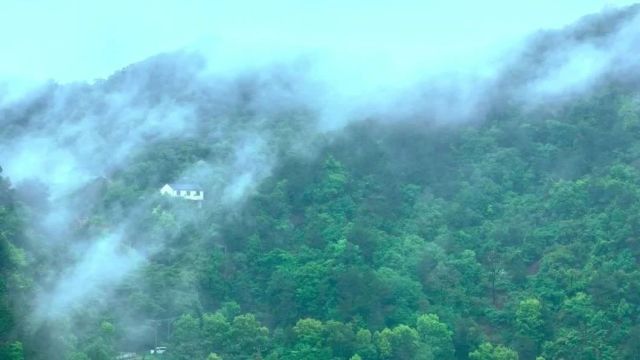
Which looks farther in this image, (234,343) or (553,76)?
(553,76)

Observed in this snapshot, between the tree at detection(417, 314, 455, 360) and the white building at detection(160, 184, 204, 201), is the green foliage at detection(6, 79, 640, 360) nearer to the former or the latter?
the tree at detection(417, 314, 455, 360)

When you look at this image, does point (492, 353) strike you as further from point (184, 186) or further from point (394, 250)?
Answer: point (184, 186)

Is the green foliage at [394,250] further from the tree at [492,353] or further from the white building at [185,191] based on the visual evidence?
the white building at [185,191]

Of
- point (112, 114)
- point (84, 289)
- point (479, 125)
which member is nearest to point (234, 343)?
point (84, 289)

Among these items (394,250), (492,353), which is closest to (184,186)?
(394,250)

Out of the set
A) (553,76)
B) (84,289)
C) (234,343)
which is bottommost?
(234,343)

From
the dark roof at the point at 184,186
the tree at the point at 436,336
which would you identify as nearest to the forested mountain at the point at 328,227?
the tree at the point at 436,336

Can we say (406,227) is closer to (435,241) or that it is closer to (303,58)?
(435,241)
